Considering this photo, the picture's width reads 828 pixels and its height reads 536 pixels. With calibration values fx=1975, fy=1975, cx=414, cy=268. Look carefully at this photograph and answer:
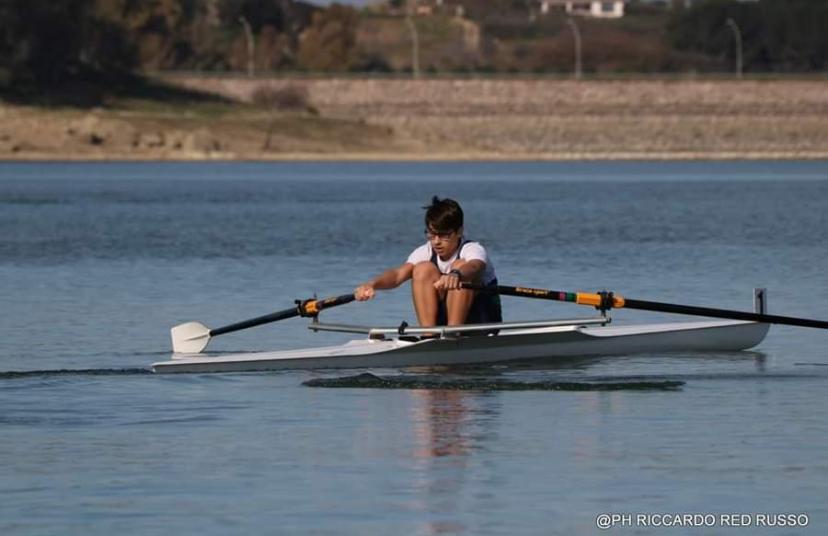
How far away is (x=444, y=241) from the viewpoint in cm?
1548

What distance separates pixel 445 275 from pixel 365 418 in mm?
2020

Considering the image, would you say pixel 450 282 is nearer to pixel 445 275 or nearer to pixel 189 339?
pixel 445 275

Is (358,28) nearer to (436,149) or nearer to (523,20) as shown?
(523,20)

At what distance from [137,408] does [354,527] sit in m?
4.59

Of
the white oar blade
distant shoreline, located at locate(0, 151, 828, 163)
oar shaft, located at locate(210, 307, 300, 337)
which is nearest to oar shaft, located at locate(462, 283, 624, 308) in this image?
oar shaft, located at locate(210, 307, 300, 337)

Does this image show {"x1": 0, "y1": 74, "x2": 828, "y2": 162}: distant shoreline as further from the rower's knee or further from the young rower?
the rower's knee

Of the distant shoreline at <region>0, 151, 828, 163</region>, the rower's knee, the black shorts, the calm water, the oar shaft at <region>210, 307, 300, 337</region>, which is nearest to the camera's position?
the calm water

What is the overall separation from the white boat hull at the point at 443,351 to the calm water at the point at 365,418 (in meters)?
0.14

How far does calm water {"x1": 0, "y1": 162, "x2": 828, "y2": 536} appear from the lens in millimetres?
10422

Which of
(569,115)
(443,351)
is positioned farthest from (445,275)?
(569,115)

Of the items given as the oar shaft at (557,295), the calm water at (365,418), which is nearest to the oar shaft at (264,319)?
the calm water at (365,418)

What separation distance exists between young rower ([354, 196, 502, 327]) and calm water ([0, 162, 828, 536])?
61 centimetres

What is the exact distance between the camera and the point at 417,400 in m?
14.5

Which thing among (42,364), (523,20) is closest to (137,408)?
(42,364)
